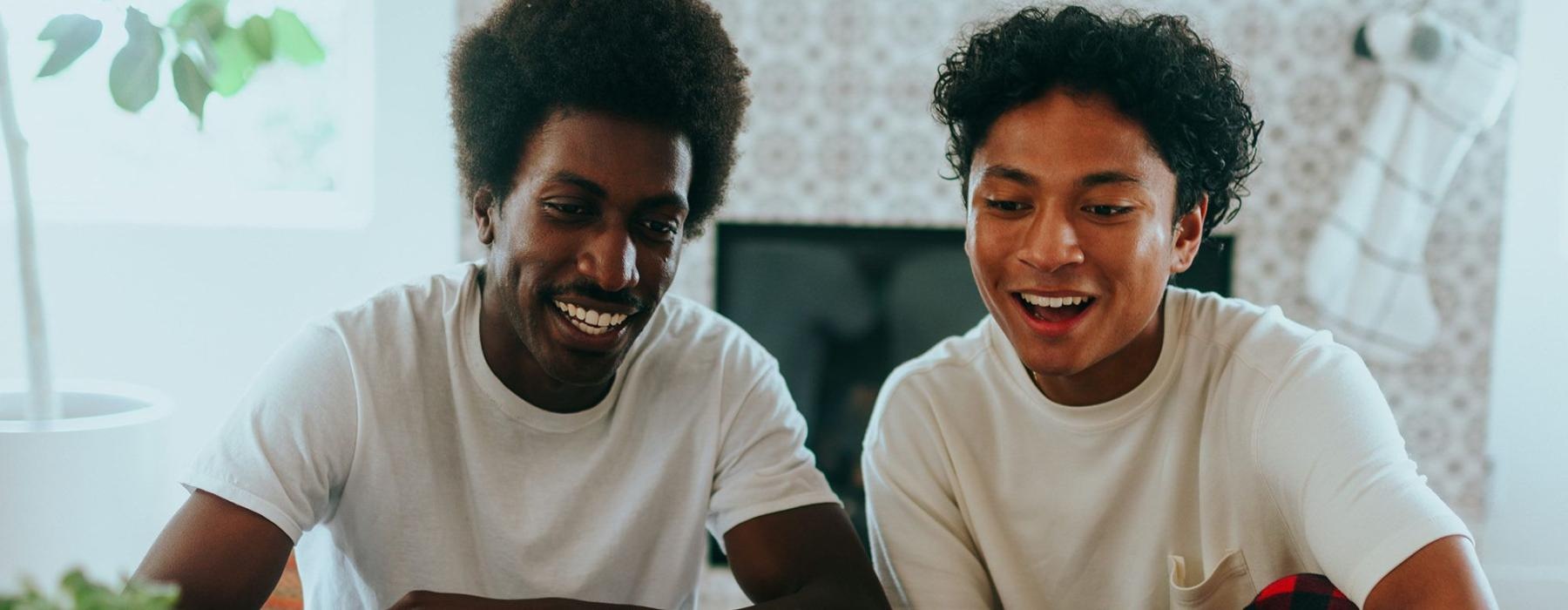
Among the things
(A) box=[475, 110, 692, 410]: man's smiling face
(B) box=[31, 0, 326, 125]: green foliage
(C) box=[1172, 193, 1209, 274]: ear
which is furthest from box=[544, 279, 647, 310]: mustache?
(B) box=[31, 0, 326, 125]: green foliage

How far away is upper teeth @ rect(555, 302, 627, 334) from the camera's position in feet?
4.35

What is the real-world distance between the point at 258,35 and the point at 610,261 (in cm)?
109

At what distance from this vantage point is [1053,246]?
1301mm

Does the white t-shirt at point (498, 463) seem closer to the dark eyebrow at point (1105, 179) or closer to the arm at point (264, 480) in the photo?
the arm at point (264, 480)

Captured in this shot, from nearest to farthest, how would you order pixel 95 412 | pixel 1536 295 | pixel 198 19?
1. pixel 198 19
2. pixel 95 412
3. pixel 1536 295

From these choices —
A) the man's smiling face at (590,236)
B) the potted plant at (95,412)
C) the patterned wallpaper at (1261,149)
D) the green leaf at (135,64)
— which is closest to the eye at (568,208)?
the man's smiling face at (590,236)

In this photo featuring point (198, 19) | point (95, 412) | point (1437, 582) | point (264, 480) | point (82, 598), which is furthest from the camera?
point (95, 412)

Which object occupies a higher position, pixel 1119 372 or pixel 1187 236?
pixel 1187 236

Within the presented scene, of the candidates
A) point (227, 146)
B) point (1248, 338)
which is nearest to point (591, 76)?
point (1248, 338)

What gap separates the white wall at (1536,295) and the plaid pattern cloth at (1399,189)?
43 cm

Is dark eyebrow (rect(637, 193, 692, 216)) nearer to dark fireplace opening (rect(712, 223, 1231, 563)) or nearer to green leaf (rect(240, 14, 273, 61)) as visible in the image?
green leaf (rect(240, 14, 273, 61))

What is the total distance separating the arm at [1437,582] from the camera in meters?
1.11

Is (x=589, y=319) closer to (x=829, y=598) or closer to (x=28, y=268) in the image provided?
(x=829, y=598)

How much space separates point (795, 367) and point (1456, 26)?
194cm
